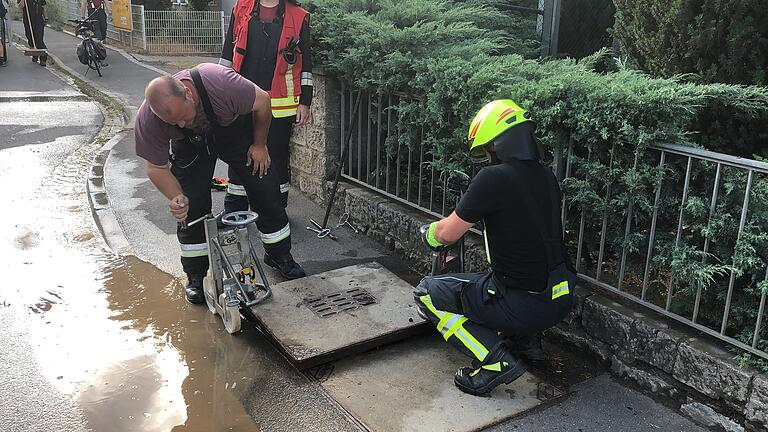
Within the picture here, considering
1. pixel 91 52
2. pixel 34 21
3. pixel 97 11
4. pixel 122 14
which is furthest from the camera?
pixel 122 14

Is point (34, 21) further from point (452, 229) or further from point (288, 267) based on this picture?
point (452, 229)

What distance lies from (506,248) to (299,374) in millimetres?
1282

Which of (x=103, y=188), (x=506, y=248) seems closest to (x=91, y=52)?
(x=103, y=188)

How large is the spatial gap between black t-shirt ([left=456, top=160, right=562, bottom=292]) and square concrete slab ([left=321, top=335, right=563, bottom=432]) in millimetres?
579

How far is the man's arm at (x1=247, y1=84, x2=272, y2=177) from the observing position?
414 cm

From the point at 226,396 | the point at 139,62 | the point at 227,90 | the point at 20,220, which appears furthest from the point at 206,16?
the point at 226,396

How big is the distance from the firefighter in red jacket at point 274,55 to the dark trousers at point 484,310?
2.18m

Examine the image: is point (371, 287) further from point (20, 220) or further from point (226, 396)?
point (20, 220)

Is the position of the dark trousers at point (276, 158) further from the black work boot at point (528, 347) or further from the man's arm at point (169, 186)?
the black work boot at point (528, 347)

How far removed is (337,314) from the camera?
13.1 ft

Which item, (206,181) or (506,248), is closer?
(506,248)

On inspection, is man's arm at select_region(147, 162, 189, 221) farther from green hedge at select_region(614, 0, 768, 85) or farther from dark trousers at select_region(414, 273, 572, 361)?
green hedge at select_region(614, 0, 768, 85)

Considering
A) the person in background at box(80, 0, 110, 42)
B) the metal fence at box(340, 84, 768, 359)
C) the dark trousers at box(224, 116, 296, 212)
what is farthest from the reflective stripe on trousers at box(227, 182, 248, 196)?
the person in background at box(80, 0, 110, 42)

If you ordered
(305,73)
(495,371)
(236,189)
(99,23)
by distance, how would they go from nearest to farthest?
(495,371) < (236,189) < (305,73) < (99,23)
